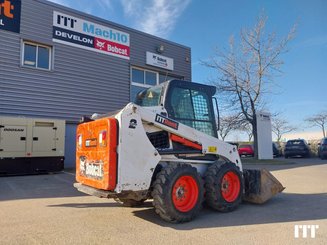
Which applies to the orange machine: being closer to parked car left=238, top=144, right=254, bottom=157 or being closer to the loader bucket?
the loader bucket

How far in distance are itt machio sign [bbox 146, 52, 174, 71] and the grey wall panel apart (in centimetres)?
50

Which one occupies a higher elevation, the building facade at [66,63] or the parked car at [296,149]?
the building facade at [66,63]

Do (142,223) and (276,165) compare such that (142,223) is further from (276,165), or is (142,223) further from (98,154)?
(276,165)

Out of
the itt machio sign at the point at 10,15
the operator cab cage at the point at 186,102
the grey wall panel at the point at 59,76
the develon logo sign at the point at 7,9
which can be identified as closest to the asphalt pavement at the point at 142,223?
the operator cab cage at the point at 186,102

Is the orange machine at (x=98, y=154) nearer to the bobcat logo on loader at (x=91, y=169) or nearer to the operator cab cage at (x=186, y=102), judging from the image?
the bobcat logo on loader at (x=91, y=169)

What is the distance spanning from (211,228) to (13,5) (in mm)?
14021

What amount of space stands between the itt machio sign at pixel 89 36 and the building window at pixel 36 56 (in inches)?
30.8

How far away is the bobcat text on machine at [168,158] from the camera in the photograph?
5266 millimetres

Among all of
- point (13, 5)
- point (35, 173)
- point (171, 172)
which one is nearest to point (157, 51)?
point (13, 5)

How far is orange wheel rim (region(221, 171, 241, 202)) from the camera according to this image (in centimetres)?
662

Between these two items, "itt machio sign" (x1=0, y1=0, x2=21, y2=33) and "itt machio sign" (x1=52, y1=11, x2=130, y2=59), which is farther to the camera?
"itt machio sign" (x1=52, y1=11, x2=130, y2=59)

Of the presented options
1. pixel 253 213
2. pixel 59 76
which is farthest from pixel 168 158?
pixel 59 76

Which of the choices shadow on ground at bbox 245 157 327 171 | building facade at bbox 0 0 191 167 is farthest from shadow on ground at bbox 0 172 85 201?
shadow on ground at bbox 245 157 327 171

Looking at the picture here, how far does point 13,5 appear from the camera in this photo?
14.4 m
